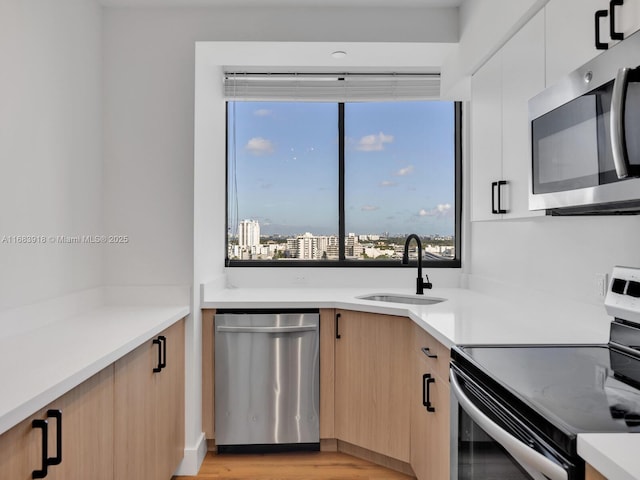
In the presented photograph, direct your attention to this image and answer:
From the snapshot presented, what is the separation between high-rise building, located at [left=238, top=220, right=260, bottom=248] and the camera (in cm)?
337

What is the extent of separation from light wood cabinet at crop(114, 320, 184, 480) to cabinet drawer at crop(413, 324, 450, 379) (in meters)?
1.16

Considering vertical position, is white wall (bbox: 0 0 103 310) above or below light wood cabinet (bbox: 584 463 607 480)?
above

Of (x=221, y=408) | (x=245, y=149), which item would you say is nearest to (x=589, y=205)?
(x=221, y=408)

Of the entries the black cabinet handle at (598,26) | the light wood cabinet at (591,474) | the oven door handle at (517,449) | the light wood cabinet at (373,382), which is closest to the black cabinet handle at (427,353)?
the light wood cabinet at (373,382)

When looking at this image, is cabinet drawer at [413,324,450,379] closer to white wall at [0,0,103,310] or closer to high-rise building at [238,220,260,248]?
high-rise building at [238,220,260,248]

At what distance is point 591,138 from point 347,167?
220 centimetres

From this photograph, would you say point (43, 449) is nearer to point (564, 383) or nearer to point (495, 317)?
point (564, 383)

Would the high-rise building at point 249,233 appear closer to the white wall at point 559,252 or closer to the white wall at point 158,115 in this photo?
the white wall at point 158,115

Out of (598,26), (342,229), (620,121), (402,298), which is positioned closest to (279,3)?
(342,229)

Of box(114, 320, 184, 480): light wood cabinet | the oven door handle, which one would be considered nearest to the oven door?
the oven door handle

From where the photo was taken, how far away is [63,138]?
2176mm

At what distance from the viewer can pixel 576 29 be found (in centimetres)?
144

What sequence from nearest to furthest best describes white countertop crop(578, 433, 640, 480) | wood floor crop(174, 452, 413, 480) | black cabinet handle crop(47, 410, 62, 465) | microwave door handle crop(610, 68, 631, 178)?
white countertop crop(578, 433, 640, 480)
microwave door handle crop(610, 68, 631, 178)
black cabinet handle crop(47, 410, 62, 465)
wood floor crop(174, 452, 413, 480)

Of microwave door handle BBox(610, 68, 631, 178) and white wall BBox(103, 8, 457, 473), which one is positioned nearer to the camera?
microwave door handle BBox(610, 68, 631, 178)
